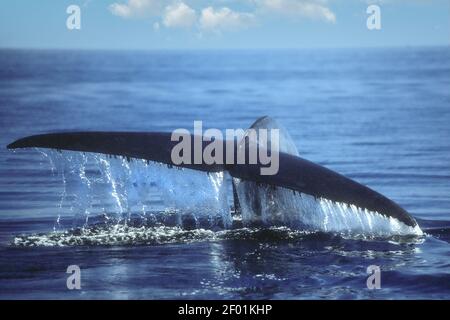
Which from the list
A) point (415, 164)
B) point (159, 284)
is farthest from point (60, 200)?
point (415, 164)

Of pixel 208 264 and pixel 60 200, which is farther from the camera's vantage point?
pixel 60 200

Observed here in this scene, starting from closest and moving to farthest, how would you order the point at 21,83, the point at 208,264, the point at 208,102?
1. the point at 208,264
2. the point at 208,102
3. the point at 21,83

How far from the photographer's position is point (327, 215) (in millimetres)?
7996

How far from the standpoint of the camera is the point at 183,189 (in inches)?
316

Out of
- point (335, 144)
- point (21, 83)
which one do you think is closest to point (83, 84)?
point (21, 83)

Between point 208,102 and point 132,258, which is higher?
point 208,102

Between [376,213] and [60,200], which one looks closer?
[376,213]

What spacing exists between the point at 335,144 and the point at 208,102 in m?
9.80
